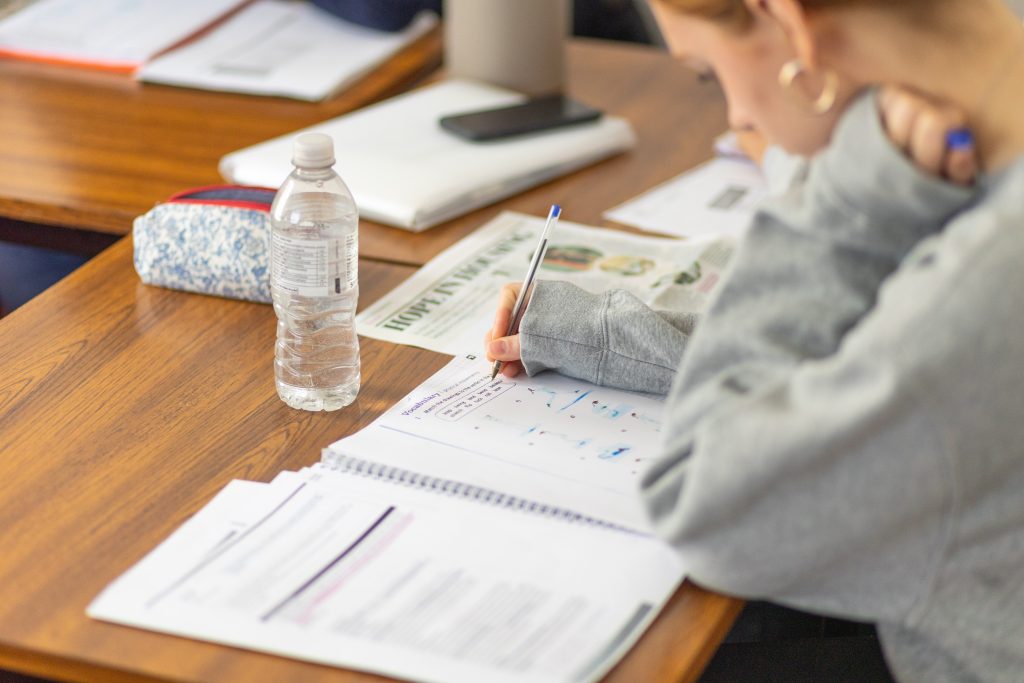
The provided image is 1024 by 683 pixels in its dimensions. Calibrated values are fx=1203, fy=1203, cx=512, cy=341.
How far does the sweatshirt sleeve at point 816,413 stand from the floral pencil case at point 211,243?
0.54m

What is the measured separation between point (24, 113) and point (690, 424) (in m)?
1.26

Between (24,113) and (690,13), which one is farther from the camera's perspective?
(24,113)

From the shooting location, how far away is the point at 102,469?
3.11 ft

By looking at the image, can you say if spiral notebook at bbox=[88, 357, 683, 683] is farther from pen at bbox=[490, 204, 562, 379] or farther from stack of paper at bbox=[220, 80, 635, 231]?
stack of paper at bbox=[220, 80, 635, 231]

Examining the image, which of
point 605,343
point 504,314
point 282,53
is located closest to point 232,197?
point 504,314

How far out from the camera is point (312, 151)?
1004mm

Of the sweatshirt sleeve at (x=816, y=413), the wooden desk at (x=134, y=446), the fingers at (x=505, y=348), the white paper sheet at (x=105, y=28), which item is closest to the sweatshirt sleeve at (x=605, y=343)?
the fingers at (x=505, y=348)

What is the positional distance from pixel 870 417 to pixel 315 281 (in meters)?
0.49

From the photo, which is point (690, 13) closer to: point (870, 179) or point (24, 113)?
point (870, 179)

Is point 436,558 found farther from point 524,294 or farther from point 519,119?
point 519,119

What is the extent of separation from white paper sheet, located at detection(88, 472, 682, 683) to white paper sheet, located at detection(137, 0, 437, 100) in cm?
103

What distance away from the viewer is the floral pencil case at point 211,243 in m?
1.21

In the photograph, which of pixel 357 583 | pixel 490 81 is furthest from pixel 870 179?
pixel 490 81

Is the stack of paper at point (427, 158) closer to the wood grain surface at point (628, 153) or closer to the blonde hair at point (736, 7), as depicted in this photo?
the wood grain surface at point (628, 153)
